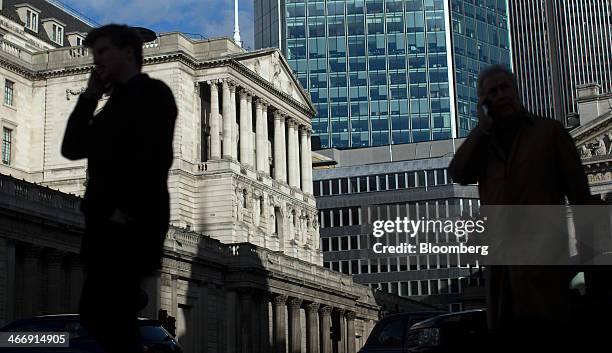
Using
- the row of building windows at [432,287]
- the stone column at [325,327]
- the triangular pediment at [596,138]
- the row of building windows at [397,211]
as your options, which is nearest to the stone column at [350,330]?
the stone column at [325,327]

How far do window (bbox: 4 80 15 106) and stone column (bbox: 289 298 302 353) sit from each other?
22.8 metres

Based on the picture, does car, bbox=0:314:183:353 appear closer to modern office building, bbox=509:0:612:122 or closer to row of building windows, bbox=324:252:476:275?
row of building windows, bbox=324:252:476:275

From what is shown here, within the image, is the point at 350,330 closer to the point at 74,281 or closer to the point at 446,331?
the point at 74,281

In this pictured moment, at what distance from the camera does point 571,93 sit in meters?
184

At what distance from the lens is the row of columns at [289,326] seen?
59875 mm

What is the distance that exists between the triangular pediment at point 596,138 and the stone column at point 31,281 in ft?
201

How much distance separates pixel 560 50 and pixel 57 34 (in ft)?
411

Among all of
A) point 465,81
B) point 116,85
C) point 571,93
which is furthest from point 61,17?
point 571,93

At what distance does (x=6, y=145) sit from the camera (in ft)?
225

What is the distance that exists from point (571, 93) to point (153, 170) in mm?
185269

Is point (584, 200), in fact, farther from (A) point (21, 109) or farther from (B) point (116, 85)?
(A) point (21, 109)

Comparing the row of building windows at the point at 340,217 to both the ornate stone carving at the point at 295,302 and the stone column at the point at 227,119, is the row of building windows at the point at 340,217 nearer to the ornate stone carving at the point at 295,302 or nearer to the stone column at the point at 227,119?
the stone column at the point at 227,119

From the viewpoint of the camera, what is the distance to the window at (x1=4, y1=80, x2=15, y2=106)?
224 feet

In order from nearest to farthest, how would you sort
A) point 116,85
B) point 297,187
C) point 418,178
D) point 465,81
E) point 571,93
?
point 116,85
point 297,187
point 418,178
point 465,81
point 571,93
